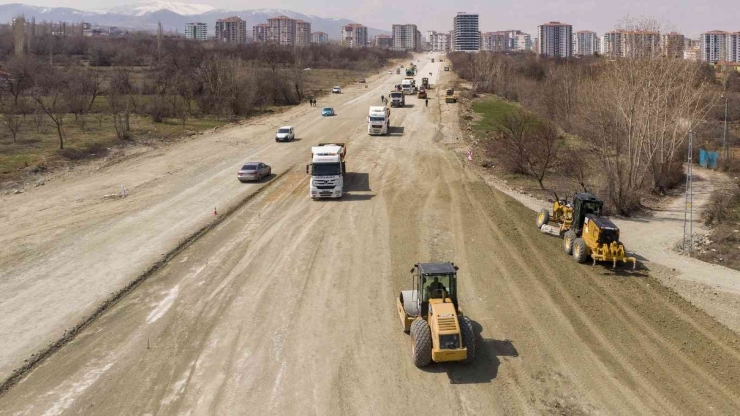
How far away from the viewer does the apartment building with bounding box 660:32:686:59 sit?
36469mm

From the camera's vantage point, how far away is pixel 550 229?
90.1ft

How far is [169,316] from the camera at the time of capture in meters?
19.1

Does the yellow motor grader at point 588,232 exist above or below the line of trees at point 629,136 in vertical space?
below

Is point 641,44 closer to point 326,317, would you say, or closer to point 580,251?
point 580,251

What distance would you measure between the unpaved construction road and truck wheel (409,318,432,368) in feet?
1.17

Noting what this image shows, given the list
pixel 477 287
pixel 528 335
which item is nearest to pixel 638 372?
pixel 528 335

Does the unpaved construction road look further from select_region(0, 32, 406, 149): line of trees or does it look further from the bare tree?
select_region(0, 32, 406, 149): line of trees

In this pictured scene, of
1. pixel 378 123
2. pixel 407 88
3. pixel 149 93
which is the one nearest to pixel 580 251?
pixel 378 123

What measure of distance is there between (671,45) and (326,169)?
76.6 feet

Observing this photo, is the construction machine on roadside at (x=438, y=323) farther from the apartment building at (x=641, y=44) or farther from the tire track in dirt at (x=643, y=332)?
the apartment building at (x=641, y=44)

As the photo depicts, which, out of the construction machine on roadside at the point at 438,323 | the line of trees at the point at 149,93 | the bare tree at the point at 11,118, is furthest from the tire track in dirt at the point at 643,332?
the bare tree at the point at 11,118

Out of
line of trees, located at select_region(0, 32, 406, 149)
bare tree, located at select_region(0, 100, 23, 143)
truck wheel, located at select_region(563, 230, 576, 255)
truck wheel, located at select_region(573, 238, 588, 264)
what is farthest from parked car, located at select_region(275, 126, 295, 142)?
truck wheel, located at select_region(573, 238, 588, 264)

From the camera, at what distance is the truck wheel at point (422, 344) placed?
49.6 ft

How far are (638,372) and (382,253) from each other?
11936 millimetres
